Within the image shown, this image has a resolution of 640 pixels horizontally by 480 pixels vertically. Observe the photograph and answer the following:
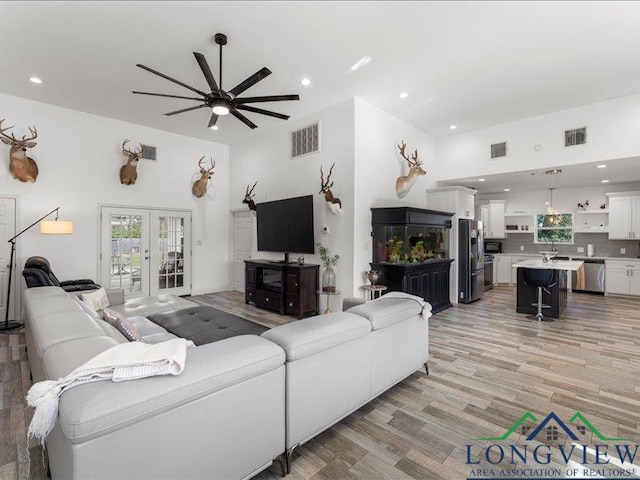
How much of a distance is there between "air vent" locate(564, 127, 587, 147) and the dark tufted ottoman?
5.93 m

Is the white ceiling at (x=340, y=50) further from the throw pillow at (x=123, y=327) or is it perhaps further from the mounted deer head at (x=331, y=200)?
the throw pillow at (x=123, y=327)

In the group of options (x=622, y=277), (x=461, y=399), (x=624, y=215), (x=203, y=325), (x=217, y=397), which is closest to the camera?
(x=217, y=397)

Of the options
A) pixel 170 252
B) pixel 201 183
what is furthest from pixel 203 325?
pixel 201 183

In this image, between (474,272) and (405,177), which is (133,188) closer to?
(405,177)

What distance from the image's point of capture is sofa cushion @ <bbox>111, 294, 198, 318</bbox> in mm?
3752

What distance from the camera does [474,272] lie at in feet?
21.1

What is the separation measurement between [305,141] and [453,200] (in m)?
3.14

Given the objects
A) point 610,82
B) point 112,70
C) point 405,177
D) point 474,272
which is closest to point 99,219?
point 112,70

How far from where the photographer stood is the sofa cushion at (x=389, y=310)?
2.40 meters

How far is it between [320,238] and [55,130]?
485 centimetres

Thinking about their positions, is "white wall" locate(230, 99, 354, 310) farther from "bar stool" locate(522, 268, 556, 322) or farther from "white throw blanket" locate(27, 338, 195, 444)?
"white throw blanket" locate(27, 338, 195, 444)

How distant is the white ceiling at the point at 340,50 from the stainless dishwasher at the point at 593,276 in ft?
13.1

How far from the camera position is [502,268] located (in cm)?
→ 891

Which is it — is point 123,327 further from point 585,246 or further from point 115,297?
point 585,246
